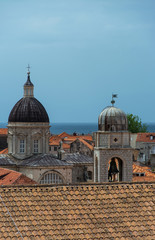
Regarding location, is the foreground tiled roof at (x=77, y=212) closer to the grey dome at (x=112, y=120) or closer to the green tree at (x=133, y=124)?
the grey dome at (x=112, y=120)

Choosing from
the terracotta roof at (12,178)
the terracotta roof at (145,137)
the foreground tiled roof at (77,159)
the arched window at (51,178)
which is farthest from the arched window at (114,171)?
the terracotta roof at (145,137)

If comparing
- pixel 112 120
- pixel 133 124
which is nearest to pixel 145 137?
pixel 133 124

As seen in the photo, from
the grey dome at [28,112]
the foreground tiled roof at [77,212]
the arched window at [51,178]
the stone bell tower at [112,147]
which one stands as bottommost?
the arched window at [51,178]

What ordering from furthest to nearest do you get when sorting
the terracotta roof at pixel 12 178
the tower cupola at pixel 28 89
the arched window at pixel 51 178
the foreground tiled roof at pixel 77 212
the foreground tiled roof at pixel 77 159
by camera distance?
the foreground tiled roof at pixel 77 159, the tower cupola at pixel 28 89, the arched window at pixel 51 178, the terracotta roof at pixel 12 178, the foreground tiled roof at pixel 77 212

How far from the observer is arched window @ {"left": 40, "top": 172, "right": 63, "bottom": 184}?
177ft

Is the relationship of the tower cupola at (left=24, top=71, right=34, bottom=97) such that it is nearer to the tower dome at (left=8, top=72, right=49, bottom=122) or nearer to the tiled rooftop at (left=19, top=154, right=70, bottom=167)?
the tower dome at (left=8, top=72, right=49, bottom=122)

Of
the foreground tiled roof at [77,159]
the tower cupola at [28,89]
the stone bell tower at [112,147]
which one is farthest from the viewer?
the foreground tiled roof at [77,159]

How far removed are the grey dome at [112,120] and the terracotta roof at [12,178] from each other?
1228cm

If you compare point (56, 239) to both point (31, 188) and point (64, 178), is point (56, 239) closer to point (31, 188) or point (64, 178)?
point (31, 188)

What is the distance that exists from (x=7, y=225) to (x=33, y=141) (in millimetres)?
40854

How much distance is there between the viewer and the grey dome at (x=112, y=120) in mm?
35000

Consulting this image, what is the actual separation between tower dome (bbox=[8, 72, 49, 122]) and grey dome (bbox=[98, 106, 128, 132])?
2277cm

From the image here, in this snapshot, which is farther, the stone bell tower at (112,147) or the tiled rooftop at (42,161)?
the tiled rooftop at (42,161)

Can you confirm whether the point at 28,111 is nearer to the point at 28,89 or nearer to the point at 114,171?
the point at 28,89
